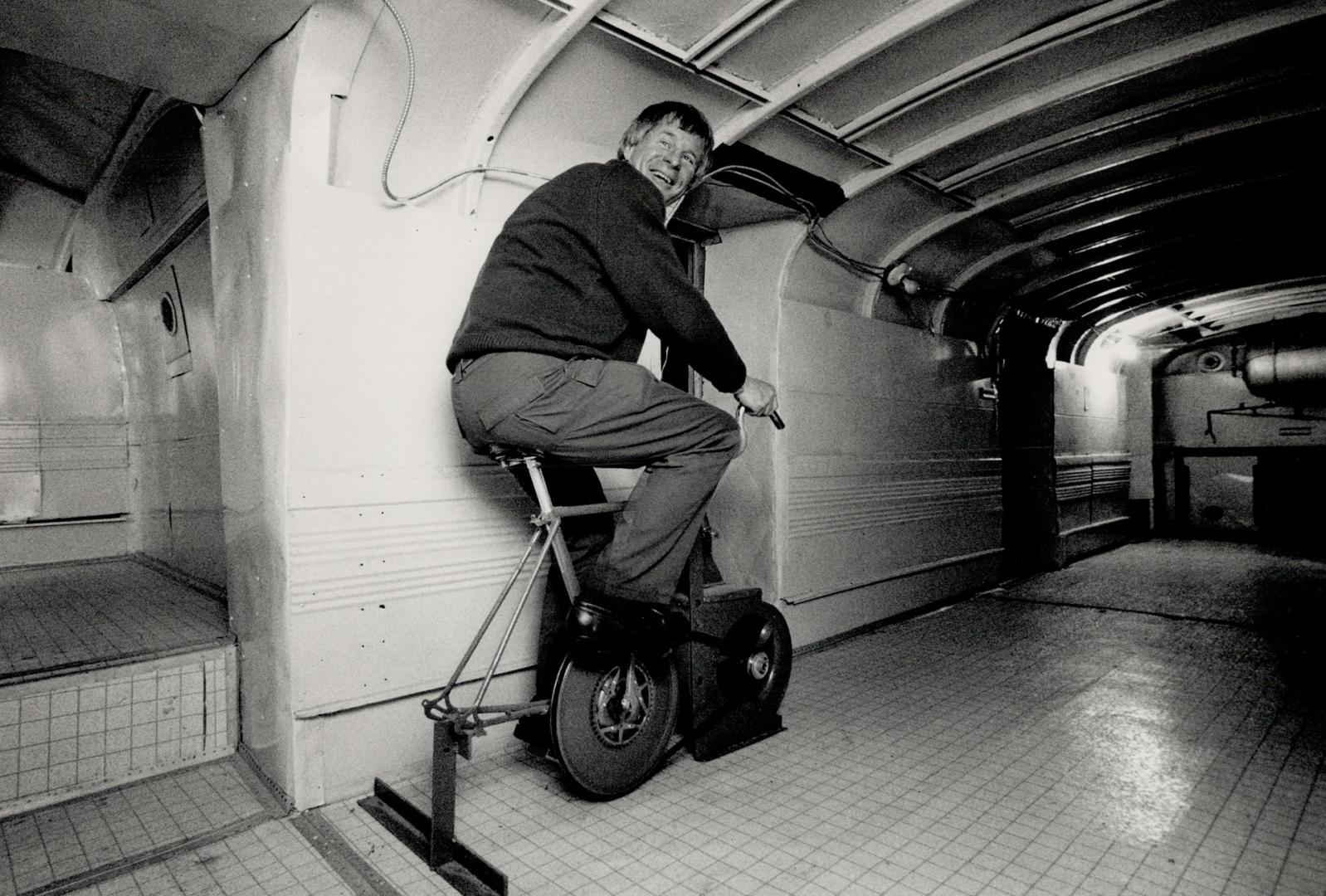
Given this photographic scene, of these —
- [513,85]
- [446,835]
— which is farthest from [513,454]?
[513,85]

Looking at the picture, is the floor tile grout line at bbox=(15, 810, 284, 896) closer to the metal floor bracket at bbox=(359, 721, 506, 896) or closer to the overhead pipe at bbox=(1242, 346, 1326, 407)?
the metal floor bracket at bbox=(359, 721, 506, 896)

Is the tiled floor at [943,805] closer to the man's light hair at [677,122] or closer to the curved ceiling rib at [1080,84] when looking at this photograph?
the man's light hair at [677,122]

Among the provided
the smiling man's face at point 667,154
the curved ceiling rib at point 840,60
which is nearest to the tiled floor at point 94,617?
the smiling man's face at point 667,154

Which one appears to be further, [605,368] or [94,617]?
[94,617]

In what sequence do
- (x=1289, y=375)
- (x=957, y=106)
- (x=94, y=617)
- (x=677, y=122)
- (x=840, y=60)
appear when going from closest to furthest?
(x=677, y=122), (x=840, y=60), (x=94, y=617), (x=957, y=106), (x=1289, y=375)

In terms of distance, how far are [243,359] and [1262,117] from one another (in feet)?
15.6

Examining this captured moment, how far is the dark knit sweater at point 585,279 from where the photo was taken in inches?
82.1

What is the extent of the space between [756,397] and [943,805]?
1.48m

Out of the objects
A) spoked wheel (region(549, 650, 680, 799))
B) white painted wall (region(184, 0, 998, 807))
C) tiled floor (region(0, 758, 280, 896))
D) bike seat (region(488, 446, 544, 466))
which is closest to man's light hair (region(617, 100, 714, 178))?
white painted wall (region(184, 0, 998, 807))

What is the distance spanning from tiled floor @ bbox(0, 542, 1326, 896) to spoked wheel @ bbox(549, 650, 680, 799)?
0.11m

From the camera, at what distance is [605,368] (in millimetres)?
2076

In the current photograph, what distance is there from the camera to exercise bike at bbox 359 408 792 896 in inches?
77.9

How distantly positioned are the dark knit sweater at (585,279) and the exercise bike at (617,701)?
36cm

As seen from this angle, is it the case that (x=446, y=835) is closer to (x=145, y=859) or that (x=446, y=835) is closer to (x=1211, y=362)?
(x=145, y=859)
